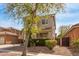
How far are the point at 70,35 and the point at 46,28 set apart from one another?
354 mm

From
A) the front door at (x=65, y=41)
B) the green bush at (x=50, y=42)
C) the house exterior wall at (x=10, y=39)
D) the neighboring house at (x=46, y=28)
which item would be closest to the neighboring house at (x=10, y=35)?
the house exterior wall at (x=10, y=39)

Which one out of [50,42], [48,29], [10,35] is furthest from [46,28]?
[10,35]

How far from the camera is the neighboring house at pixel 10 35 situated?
4492 millimetres

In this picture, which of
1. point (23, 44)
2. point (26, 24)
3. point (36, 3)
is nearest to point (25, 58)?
point (23, 44)

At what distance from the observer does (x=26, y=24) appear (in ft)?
14.9

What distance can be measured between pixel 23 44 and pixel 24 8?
0.51 m

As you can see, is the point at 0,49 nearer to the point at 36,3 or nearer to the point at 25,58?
the point at 25,58

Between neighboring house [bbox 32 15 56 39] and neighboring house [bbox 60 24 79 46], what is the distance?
0.56 ft

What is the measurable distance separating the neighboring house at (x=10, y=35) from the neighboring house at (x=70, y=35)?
0.63 m

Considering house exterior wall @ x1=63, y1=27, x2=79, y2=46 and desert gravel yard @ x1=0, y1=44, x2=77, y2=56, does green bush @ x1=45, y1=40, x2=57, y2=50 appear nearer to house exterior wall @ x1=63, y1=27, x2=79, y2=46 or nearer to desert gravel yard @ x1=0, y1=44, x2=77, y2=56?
desert gravel yard @ x1=0, y1=44, x2=77, y2=56

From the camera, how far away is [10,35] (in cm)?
450

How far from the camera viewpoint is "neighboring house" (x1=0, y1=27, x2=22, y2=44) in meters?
4.49

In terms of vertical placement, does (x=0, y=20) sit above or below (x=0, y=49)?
above

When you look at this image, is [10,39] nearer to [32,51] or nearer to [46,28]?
[32,51]
